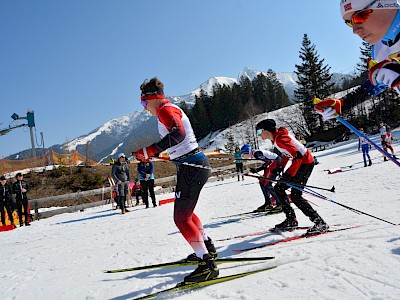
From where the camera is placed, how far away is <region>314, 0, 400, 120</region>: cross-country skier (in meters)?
2.12

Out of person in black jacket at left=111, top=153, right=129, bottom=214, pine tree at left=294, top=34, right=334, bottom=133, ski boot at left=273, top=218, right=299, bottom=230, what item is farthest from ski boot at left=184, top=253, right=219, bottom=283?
pine tree at left=294, top=34, right=334, bottom=133

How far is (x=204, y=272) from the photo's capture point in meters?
3.25

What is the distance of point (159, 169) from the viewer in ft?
98.9

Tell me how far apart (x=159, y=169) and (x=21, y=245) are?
22629 mm

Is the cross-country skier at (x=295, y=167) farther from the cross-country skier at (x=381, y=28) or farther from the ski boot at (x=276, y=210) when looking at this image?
the cross-country skier at (x=381, y=28)

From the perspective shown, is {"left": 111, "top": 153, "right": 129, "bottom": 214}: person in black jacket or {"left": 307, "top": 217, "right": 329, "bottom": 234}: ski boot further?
{"left": 111, "top": 153, "right": 129, "bottom": 214}: person in black jacket

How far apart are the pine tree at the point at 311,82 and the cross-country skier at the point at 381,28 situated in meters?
48.6

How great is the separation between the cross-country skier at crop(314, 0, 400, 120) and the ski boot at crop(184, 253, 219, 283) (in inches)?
93.0

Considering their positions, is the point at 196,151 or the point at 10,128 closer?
the point at 196,151

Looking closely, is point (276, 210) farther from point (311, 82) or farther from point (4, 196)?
point (311, 82)

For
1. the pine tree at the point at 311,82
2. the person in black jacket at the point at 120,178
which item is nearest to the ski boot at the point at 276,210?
the person in black jacket at the point at 120,178

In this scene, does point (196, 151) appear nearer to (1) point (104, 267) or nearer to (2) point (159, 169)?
(1) point (104, 267)

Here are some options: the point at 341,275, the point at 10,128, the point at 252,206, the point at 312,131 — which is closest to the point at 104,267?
the point at 341,275

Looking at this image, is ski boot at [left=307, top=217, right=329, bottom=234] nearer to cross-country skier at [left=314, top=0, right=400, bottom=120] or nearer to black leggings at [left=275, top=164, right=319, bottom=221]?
black leggings at [left=275, top=164, right=319, bottom=221]
